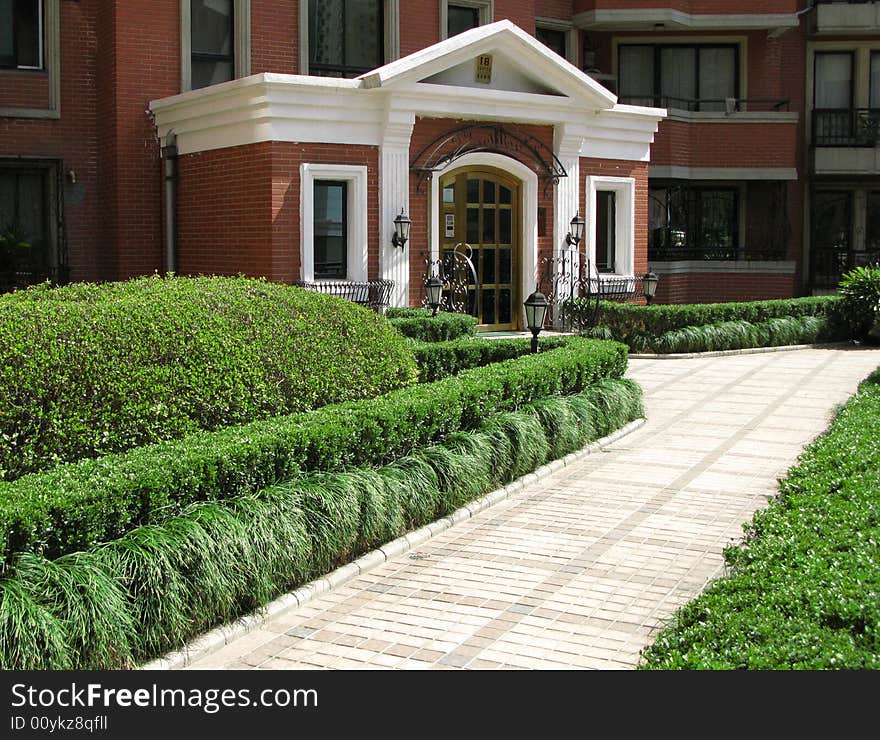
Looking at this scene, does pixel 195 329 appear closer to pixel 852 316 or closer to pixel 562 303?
→ pixel 562 303

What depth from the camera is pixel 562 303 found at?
20344 mm

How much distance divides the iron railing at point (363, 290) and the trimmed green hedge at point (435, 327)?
5.54 ft

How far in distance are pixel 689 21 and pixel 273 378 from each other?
21.6 m

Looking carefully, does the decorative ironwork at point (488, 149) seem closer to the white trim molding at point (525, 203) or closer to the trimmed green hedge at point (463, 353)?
the white trim molding at point (525, 203)

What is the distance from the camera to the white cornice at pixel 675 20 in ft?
88.3

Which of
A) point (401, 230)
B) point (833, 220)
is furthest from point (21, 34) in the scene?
point (833, 220)

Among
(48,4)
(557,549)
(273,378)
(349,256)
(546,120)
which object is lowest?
(557,549)

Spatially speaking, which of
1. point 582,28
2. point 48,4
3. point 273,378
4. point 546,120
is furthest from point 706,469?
point 582,28

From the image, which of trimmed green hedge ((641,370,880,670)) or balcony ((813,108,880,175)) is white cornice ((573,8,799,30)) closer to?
balcony ((813,108,880,175))

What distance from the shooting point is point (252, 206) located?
17.5m

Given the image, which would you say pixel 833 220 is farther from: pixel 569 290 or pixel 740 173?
pixel 569 290

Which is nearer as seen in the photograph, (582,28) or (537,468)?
(537,468)

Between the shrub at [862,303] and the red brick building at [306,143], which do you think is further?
the shrub at [862,303]

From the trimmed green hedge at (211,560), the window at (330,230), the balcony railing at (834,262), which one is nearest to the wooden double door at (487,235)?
the window at (330,230)
